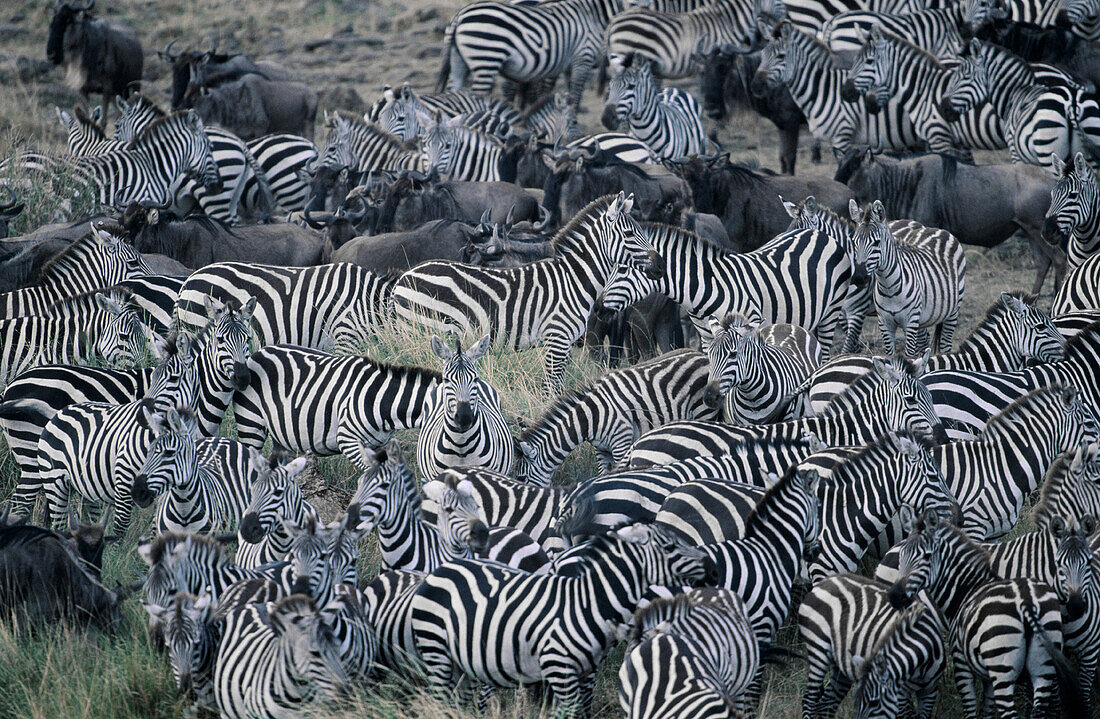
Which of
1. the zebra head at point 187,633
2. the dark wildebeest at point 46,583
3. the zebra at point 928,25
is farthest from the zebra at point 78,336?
the zebra at point 928,25

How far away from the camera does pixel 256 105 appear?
1722cm

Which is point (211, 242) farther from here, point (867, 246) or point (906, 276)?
point (906, 276)

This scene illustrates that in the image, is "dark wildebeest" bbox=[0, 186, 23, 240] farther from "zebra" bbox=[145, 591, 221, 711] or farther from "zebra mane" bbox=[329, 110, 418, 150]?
"zebra" bbox=[145, 591, 221, 711]

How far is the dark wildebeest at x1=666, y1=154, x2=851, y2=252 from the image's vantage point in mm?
13375

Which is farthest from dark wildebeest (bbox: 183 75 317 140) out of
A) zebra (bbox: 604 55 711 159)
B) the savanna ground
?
zebra (bbox: 604 55 711 159)

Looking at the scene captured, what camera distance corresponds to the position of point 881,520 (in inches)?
295

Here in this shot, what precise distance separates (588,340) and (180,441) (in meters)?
4.65

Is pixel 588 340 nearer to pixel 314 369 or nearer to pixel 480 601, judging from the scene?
pixel 314 369

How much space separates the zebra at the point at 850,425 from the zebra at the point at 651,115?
7.53 metres

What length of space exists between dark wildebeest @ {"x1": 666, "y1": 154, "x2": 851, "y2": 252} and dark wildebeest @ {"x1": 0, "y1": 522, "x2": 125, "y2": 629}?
803 cm

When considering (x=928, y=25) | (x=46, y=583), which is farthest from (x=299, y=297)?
(x=928, y=25)

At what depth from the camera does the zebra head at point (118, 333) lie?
9711 millimetres

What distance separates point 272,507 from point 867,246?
5.92m

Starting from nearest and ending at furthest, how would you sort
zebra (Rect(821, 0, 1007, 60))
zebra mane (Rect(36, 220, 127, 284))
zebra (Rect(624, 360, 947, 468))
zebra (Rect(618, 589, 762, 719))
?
zebra (Rect(618, 589, 762, 719))
zebra (Rect(624, 360, 947, 468))
zebra mane (Rect(36, 220, 127, 284))
zebra (Rect(821, 0, 1007, 60))
